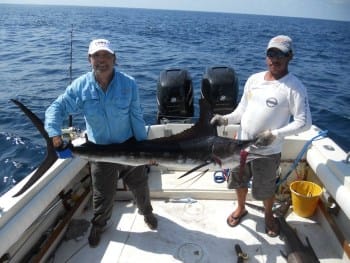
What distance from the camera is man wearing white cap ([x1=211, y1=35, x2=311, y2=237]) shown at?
8.68 ft

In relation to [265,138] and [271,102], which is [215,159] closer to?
[265,138]

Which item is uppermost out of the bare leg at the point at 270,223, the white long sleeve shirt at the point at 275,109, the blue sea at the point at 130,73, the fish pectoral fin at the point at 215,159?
the white long sleeve shirt at the point at 275,109

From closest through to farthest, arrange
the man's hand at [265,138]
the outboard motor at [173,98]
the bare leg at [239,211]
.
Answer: the man's hand at [265,138], the bare leg at [239,211], the outboard motor at [173,98]

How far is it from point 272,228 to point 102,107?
1852 millimetres

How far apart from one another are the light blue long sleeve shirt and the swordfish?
0.15m

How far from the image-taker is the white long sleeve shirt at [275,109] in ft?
8.68

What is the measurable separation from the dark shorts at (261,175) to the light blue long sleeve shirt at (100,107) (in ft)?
3.42

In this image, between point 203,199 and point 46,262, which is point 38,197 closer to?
point 46,262

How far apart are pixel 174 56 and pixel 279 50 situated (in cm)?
1465

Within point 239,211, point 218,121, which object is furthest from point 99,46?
point 239,211

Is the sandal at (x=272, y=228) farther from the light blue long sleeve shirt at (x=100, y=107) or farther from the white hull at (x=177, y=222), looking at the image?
the light blue long sleeve shirt at (x=100, y=107)

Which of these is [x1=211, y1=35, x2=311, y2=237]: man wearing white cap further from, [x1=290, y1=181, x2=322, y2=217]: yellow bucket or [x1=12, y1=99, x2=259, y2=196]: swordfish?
[x1=290, y1=181, x2=322, y2=217]: yellow bucket

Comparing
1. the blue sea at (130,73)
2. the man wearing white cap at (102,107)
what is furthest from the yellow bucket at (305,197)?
the blue sea at (130,73)

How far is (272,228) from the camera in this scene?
326 cm
